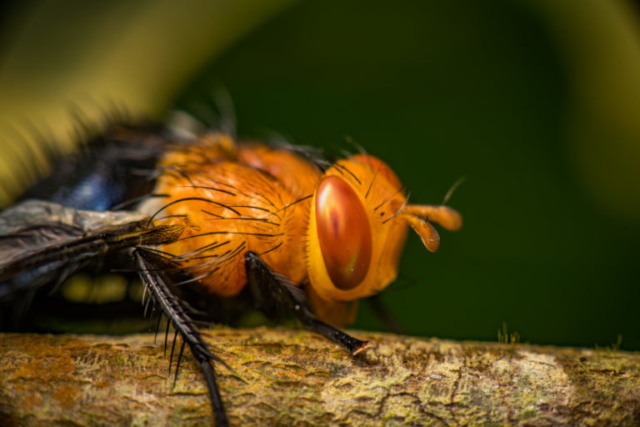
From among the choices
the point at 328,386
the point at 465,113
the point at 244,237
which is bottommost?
the point at 328,386

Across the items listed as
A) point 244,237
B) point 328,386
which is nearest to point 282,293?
point 244,237

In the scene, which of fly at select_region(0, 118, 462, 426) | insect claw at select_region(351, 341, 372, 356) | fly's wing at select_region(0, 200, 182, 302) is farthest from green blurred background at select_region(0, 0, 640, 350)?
insect claw at select_region(351, 341, 372, 356)

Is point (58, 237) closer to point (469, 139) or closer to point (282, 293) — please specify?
point (282, 293)

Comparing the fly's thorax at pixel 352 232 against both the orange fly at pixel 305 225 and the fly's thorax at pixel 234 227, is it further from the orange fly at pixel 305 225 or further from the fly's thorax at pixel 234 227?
the fly's thorax at pixel 234 227

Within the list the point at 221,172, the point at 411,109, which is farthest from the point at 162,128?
the point at 411,109

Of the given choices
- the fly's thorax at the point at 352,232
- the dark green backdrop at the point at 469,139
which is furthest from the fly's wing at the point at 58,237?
the dark green backdrop at the point at 469,139

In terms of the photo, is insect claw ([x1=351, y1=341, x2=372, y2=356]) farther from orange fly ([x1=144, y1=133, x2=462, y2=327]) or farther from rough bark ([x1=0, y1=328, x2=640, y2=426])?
orange fly ([x1=144, y1=133, x2=462, y2=327])
